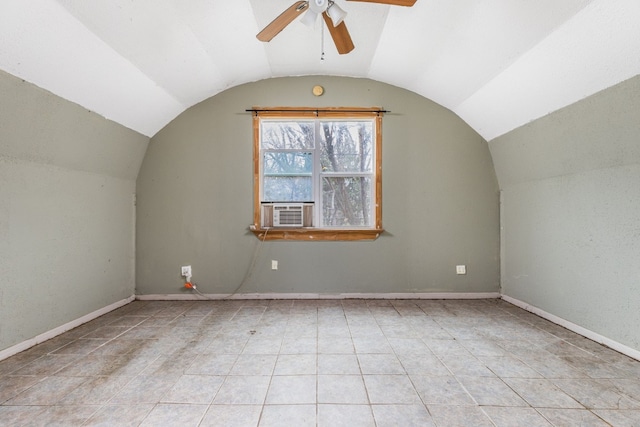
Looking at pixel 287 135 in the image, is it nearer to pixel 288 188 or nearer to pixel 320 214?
pixel 288 188

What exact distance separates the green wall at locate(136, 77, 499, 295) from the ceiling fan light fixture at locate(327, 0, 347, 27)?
1599 mm

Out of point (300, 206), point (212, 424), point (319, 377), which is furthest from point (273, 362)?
point (300, 206)

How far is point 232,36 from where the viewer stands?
2697 millimetres

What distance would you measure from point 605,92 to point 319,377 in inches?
107

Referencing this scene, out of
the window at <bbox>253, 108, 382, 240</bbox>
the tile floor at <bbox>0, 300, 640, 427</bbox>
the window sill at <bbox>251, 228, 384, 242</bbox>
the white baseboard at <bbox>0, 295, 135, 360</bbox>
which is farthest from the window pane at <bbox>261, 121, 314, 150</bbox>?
the white baseboard at <bbox>0, 295, 135, 360</bbox>

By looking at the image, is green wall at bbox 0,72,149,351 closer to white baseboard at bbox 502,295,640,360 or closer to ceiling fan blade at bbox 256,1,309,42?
ceiling fan blade at bbox 256,1,309,42

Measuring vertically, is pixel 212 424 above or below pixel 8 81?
below

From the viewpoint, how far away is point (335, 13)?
2.02 meters

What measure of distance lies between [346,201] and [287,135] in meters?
1.09

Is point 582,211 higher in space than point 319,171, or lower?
lower

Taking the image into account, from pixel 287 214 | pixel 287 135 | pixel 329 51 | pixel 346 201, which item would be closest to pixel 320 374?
pixel 287 214

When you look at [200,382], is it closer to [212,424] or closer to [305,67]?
[212,424]

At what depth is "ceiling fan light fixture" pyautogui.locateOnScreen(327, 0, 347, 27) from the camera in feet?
6.52

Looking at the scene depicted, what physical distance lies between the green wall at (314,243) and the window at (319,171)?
12cm
